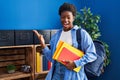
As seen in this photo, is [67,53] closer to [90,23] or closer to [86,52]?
[86,52]

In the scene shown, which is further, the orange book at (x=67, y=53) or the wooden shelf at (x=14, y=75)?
the wooden shelf at (x=14, y=75)

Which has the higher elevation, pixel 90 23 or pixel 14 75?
pixel 90 23

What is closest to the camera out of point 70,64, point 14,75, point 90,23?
point 70,64

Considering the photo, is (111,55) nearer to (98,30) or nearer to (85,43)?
(98,30)

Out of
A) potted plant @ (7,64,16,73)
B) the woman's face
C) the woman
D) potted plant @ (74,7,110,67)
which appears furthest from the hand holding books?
potted plant @ (74,7,110,67)

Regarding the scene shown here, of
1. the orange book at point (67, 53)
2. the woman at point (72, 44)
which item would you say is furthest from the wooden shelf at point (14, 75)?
the orange book at point (67, 53)

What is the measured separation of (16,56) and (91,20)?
1109mm

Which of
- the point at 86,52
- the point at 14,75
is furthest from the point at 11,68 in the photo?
the point at 86,52


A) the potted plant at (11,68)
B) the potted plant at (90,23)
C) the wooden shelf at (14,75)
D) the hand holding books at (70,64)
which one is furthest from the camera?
the potted plant at (90,23)

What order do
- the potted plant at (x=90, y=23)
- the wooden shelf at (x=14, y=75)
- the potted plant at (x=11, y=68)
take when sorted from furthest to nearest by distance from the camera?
the potted plant at (x=90, y=23), the potted plant at (x=11, y=68), the wooden shelf at (x=14, y=75)

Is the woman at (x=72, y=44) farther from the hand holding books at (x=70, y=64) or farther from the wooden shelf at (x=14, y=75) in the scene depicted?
the wooden shelf at (x=14, y=75)

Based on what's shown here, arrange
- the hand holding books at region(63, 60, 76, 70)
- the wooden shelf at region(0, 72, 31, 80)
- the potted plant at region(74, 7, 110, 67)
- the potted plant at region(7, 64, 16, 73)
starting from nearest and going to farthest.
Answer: the hand holding books at region(63, 60, 76, 70), the wooden shelf at region(0, 72, 31, 80), the potted plant at region(7, 64, 16, 73), the potted plant at region(74, 7, 110, 67)

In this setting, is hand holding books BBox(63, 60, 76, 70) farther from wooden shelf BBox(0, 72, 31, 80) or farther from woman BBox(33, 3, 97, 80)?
wooden shelf BBox(0, 72, 31, 80)

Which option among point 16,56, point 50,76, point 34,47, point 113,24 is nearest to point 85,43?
point 50,76
